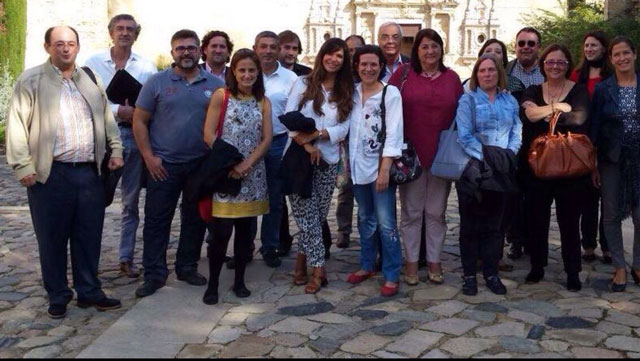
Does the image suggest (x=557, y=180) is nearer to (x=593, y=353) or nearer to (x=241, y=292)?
(x=593, y=353)

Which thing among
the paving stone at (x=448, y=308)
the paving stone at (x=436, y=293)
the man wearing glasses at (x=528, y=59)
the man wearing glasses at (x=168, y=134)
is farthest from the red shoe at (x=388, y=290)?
the man wearing glasses at (x=528, y=59)

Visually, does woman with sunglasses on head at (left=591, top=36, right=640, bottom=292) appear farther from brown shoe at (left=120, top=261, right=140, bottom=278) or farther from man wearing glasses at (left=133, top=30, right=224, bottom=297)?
brown shoe at (left=120, top=261, right=140, bottom=278)

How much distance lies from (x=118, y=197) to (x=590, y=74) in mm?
6532

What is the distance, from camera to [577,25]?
2108 cm

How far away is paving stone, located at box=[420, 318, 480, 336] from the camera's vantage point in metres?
4.71

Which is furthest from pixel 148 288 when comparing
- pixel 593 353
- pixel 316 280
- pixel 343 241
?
pixel 593 353

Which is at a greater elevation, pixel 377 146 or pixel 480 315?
pixel 377 146

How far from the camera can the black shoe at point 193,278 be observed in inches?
227

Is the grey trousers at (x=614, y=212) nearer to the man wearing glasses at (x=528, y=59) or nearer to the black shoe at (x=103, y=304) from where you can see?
the man wearing glasses at (x=528, y=59)

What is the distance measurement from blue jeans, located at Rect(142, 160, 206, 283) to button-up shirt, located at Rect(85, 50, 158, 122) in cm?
89

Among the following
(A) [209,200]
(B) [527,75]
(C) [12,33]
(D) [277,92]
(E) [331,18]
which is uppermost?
(E) [331,18]

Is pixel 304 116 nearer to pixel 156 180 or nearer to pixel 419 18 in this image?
pixel 156 180

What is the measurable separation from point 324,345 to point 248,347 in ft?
1.50

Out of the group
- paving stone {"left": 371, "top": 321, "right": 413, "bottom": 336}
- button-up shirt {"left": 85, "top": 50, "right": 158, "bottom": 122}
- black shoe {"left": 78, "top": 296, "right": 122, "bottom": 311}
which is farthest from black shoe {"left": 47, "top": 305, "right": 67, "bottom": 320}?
paving stone {"left": 371, "top": 321, "right": 413, "bottom": 336}
